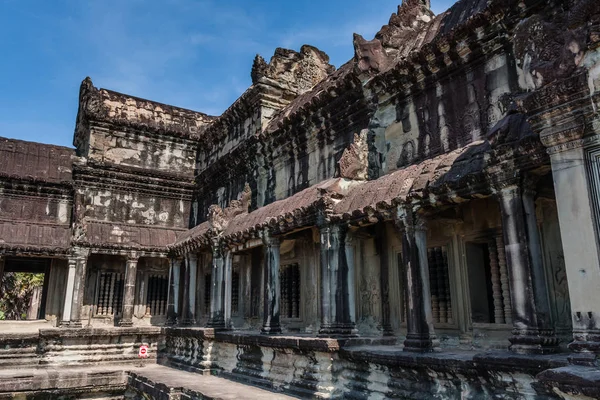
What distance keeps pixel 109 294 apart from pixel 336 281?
12.4 m

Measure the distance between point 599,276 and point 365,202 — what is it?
4.51m

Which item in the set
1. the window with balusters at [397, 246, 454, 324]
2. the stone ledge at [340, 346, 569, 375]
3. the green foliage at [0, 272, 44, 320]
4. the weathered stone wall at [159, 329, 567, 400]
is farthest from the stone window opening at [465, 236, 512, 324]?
the green foliage at [0, 272, 44, 320]

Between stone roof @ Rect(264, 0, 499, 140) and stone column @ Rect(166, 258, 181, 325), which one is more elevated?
stone roof @ Rect(264, 0, 499, 140)

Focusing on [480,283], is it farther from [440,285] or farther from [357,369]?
[357,369]

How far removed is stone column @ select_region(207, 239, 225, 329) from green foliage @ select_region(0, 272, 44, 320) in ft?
89.7

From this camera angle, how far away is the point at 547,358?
5309 millimetres

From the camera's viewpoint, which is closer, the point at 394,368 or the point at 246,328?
the point at 394,368

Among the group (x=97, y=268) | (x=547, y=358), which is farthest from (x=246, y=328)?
(x=547, y=358)

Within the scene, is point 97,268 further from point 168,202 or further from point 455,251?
point 455,251

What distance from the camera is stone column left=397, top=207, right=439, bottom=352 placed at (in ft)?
24.8

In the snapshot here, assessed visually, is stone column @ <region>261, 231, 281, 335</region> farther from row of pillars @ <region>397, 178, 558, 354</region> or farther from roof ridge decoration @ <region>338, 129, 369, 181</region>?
row of pillars @ <region>397, 178, 558, 354</region>

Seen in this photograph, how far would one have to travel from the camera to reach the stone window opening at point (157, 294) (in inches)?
761

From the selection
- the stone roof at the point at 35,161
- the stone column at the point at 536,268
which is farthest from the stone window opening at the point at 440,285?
the stone roof at the point at 35,161

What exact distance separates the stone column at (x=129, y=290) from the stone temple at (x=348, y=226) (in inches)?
2.1
